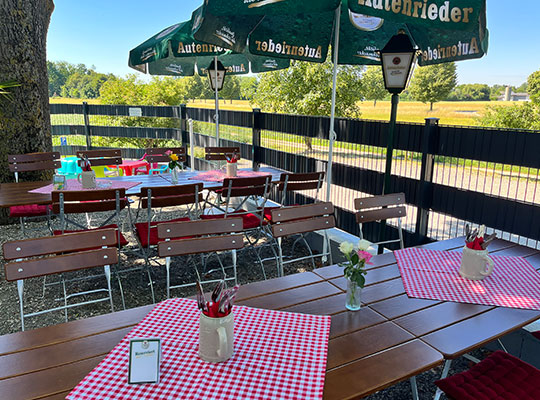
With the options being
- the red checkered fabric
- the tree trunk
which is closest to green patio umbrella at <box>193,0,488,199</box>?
the red checkered fabric

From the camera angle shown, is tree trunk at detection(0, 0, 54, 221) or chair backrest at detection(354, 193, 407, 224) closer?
chair backrest at detection(354, 193, 407, 224)

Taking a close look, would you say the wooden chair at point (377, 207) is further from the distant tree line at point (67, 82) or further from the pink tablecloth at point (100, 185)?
the distant tree line at point (67, 82)

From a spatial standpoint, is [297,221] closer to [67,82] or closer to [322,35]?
[322,35]

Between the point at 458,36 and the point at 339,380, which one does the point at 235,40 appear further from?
the point at 339,380

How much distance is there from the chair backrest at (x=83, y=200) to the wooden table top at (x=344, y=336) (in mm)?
2169

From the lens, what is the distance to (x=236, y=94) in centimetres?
6881

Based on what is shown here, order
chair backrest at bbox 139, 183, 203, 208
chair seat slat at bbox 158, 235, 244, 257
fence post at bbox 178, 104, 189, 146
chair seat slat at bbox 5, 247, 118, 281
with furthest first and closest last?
fence post at bbox 178, 104, 189, 146 < chair backrest at bbox 139, 183, 203, 208 < chair seat slat at bbox 158, 235, 244, 257 < chair seat slat at bbox 5, 247, 118, 281

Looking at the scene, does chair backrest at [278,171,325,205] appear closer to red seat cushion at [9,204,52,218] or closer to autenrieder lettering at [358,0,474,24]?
autenrieder lettering at [358,0,474,24]

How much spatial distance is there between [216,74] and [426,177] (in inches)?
168

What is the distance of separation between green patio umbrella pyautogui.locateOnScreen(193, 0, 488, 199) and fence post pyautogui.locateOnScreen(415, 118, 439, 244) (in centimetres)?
77

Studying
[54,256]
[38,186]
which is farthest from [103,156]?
[54,256]

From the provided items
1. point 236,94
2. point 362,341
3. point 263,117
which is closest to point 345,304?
point 362,341

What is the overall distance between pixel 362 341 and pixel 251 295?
0.65 metres

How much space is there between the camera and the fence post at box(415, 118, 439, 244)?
3.98 metres
